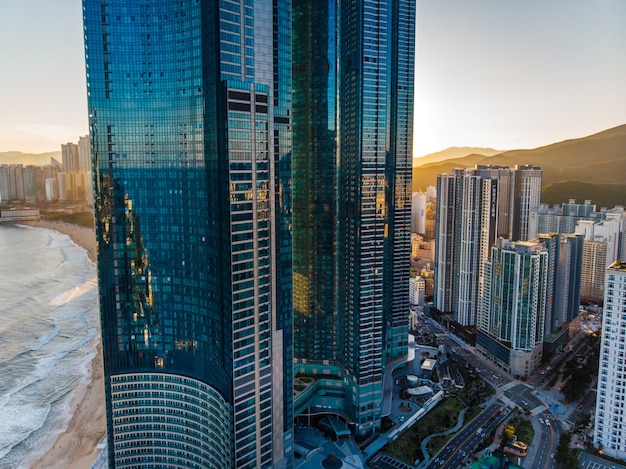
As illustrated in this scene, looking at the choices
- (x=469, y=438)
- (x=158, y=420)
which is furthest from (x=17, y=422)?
(x=469, y=438)

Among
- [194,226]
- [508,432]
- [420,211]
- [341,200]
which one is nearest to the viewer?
[194,226]

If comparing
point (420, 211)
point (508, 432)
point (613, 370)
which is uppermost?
point (420, 211)

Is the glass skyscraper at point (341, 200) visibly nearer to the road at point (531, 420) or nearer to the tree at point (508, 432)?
the road at point (531, 420)

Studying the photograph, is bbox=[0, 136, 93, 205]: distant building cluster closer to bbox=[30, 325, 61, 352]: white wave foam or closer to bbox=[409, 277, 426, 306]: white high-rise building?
bbox=[30, 325, 61, 352]: white wave foam

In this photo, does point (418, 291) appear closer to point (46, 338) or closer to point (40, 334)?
point (46, 338)

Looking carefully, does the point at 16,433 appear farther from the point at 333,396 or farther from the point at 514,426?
the point at 514,426

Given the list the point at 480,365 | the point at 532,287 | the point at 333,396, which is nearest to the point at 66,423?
the point at 333,396

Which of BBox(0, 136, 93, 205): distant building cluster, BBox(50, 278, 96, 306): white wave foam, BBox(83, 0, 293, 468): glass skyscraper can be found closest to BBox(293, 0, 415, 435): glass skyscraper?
BBox(83, 0, 293, 468): glass skyscraper

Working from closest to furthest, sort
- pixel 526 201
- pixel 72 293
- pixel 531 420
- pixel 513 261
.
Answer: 1. pixel 531 420
2. pixel 513 261
3. pixel 72 293
4. pixel 526 201
